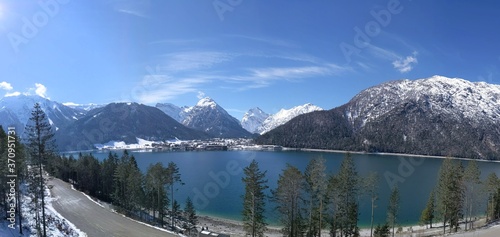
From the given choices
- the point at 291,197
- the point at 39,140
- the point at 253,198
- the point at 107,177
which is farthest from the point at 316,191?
the point at 107,177

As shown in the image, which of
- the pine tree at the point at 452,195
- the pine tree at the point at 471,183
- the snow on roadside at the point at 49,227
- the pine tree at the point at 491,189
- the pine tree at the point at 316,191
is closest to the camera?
the snow on roadside at the point at 49,227

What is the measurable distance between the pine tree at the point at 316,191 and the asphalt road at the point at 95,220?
18.2 metres

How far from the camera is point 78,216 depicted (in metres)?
44.5

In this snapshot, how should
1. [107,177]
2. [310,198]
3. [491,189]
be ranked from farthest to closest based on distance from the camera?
[107,177]
[491,189]
[310,198]

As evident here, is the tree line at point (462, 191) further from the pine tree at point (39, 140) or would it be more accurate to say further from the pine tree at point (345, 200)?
the pine tree at point (39, 140)

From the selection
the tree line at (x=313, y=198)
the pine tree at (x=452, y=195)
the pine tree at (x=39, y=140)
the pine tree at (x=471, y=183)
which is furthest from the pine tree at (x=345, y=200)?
the pine tree at (x=39, y=140)

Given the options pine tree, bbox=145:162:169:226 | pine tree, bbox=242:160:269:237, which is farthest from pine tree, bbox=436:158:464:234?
pine tree, bbox=145:162:169:226

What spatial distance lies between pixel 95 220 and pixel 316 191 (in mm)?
30253

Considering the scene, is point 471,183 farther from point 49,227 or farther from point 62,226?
point 49,227

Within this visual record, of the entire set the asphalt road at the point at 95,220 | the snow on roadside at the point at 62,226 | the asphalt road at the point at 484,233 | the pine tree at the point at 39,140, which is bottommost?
the asphalt road at the point at 484,233

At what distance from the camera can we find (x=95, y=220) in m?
42.7

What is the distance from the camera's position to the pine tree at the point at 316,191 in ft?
129

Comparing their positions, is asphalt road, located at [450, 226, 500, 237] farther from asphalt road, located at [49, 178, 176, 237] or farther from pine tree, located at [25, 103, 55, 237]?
pine tree, located at [25, 103, 55, 237]

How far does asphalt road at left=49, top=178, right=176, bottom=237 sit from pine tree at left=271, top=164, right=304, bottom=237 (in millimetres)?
14709
